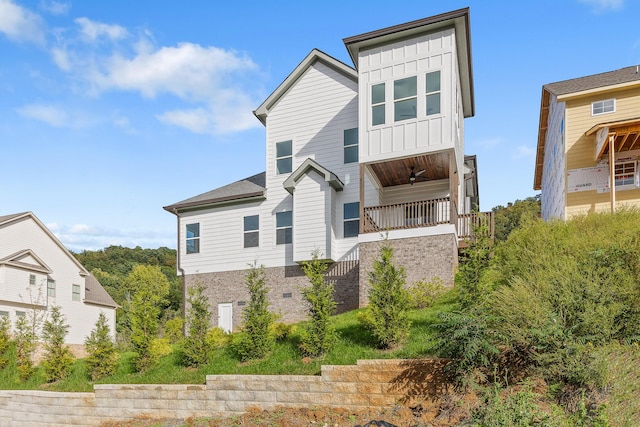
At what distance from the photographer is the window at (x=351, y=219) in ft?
59.0

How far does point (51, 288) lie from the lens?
27047mm

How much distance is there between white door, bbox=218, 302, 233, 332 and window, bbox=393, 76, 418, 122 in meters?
9.30

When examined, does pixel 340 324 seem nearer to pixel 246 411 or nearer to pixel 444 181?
pixel 246 411

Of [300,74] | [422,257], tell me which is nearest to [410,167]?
[422,257]

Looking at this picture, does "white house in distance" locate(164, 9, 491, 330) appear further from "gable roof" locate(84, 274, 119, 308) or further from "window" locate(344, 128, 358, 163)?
"gable roof" locate(84, 274, 119, 308)

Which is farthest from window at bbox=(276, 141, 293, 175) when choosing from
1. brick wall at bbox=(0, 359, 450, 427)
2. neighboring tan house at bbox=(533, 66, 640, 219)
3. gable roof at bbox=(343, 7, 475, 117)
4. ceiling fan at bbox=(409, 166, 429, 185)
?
brick wall at bbox=(0, 359, 450, 427)

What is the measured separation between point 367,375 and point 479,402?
2281 mm

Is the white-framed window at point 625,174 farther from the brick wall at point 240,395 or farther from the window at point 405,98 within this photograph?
the brick wall at point 240,395

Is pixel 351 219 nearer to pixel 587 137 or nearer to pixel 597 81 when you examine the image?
pixel 587 137

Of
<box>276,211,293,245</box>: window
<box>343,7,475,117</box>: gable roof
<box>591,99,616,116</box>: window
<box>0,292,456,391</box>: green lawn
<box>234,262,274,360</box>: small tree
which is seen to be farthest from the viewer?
<box>276,211,293,245</box>: window

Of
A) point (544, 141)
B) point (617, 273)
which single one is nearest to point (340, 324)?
point (617, 273)

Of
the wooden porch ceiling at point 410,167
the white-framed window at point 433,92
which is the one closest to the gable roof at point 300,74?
the white-framed window at point 433,92

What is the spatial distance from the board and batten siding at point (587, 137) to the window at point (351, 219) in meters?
7.14

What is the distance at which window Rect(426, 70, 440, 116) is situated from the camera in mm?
15664
